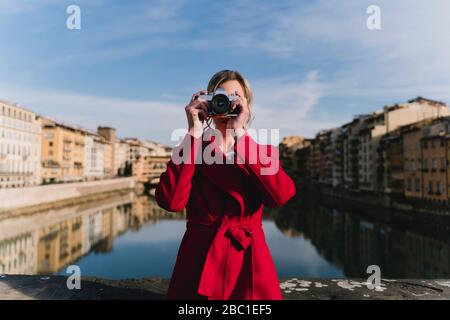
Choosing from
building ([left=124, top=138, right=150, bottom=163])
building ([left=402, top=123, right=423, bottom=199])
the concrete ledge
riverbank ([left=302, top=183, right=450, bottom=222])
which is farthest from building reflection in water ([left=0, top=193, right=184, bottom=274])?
building ([left=124, top=138, right=150, bottom=163])

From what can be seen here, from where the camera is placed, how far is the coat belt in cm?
196

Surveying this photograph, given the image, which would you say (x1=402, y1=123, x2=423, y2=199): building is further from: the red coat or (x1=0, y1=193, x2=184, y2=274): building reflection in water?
the red coat

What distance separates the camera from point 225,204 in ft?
6.64

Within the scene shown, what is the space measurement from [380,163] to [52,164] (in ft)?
144

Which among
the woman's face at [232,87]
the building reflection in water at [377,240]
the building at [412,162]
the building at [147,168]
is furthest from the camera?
the building at [147,168]

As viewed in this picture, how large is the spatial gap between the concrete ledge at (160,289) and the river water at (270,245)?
627 inches

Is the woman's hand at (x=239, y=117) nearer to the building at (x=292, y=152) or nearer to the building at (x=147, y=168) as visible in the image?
the building at (x=147, y=168)

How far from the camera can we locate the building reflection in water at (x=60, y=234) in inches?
896

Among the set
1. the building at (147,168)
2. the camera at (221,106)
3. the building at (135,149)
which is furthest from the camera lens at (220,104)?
the building at (135,149)

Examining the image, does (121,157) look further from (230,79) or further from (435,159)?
(230,79)

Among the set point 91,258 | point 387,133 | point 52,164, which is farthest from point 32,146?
point 387,133

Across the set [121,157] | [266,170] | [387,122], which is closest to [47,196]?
[387,122]

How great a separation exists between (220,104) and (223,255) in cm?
76
